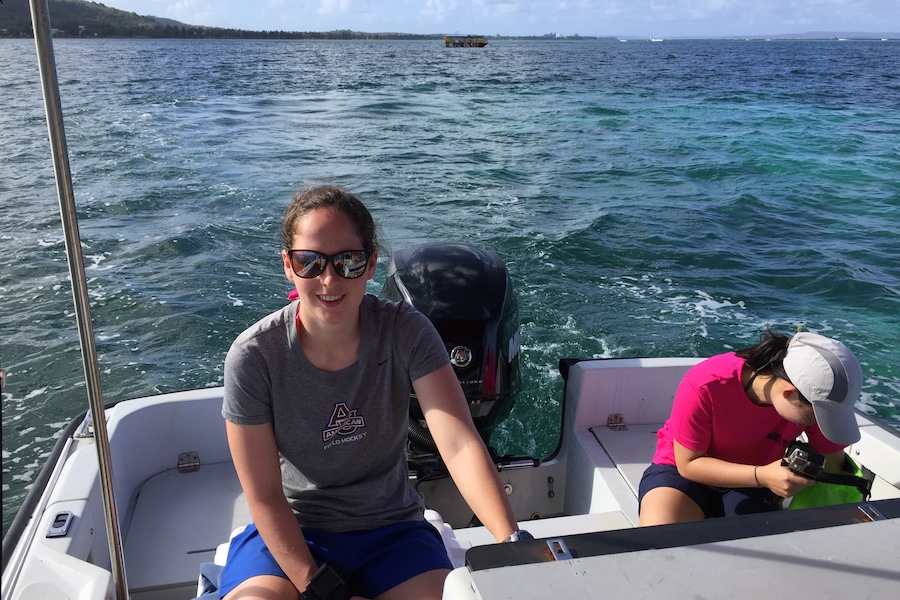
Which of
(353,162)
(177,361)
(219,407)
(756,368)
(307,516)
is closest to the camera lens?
(307,516)

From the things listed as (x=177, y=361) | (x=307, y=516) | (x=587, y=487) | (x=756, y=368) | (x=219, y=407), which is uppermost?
(x=756, y=368)

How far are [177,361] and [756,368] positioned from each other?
4.33 m

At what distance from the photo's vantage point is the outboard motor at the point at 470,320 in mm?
2684

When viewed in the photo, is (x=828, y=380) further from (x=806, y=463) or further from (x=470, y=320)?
(x=470, y=320)

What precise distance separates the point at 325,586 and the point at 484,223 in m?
7.01

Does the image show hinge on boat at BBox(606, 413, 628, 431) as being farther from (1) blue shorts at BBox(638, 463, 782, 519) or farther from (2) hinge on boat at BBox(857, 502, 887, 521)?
(2) hinge on boat at BBox(857, 502, 887, 521)

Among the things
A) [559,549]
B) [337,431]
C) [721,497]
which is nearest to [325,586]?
[337,431]

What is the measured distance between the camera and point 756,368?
2000 millimetres

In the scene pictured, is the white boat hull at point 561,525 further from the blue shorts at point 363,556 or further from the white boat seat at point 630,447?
the blue shorts at point 363,556

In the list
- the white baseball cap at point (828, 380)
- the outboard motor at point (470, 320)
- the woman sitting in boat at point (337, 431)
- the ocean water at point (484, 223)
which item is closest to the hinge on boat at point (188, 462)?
the outboard motor at point (470, 320)

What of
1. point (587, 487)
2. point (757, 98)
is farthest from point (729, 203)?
point (757, 98)

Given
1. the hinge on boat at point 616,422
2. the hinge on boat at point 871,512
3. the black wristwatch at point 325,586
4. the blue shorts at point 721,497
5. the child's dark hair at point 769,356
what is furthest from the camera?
the hinge on boat at point 616,422

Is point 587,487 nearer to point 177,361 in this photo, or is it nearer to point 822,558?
point 822,558

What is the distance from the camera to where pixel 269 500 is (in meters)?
1.56
